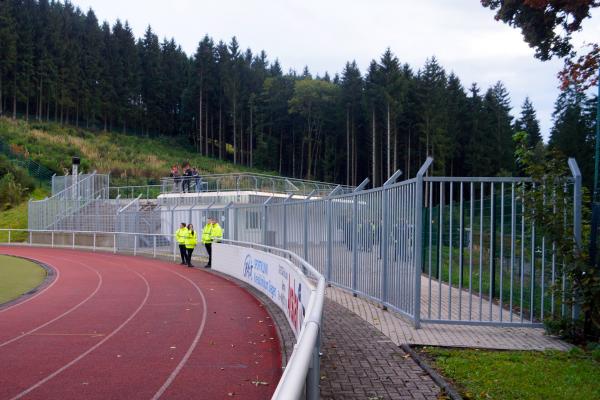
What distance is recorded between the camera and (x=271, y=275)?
13789mm

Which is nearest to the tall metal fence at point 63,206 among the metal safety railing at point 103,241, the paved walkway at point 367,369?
the metal safety railing at point 103,241

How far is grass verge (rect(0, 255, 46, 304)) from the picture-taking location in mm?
15769

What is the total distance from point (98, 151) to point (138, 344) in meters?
56.8

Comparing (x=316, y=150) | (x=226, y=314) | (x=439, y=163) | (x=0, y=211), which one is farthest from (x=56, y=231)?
(x=316, y=150)

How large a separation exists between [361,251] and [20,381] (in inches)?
258

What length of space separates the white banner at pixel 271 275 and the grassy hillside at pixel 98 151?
1231 inches

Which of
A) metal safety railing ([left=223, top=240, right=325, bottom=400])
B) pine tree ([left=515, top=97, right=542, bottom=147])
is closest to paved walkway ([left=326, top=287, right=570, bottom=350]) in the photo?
metal safety railing ([left=223, top=240, right=325, bottom=400])

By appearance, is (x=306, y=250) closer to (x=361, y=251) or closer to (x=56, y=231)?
(x=361, y=251)

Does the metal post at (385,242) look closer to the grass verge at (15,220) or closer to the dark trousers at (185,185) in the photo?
the dark trousers at (185,185)

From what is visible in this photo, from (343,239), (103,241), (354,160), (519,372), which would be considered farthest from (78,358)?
(354,160)

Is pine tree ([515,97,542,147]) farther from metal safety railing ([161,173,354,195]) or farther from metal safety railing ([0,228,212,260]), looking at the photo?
metal safety railing ([0,228,212,260])

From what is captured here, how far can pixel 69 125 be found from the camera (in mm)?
79875

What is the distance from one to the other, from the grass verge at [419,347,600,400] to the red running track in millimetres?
2061

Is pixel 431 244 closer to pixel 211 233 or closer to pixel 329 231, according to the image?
pixel 329 231
